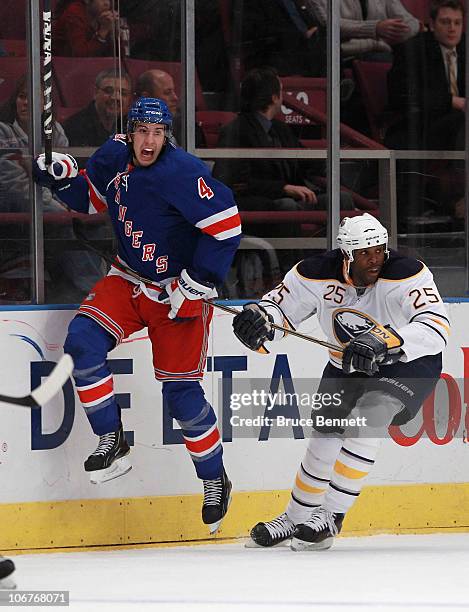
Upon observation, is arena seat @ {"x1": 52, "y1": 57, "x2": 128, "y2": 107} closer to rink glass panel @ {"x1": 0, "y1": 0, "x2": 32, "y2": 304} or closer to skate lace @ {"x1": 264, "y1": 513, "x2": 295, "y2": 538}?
rink glass panel @ {"x1": 0, "y1": 0, "x2": 32, "y2": 304}

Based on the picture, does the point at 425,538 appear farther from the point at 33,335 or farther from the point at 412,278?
the point at 33,335

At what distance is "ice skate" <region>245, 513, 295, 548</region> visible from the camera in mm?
4508

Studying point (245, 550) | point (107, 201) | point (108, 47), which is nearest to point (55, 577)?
point (245, 550)

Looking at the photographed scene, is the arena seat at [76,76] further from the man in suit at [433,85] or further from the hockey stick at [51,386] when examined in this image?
the hockey stick at [51,386]

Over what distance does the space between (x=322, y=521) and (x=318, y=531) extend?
0.12 feet

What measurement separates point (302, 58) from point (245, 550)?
1650 millimetres

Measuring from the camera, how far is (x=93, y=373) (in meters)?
4.24

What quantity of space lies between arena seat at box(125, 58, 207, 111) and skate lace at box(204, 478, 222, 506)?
1.23m

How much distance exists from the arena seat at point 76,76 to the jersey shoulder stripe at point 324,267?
876 millimetres

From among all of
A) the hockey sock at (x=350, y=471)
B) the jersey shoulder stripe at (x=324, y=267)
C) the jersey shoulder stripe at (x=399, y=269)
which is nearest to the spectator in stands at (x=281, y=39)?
the jersey shoulder stripe at (x=324, y=267)

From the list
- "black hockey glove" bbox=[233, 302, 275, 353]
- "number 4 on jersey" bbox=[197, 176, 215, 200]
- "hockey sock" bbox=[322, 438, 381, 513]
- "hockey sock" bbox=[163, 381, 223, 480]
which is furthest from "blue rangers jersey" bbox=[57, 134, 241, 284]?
"hockey sock" bbox=[322, 438, 381, 513]

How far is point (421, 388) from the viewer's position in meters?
4.43

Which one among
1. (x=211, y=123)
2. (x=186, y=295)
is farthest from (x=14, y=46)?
(x=186, y=295)

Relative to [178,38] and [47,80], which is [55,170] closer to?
[47,80]
